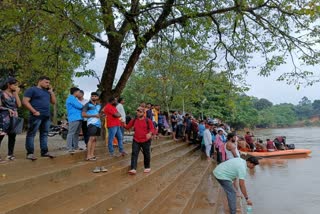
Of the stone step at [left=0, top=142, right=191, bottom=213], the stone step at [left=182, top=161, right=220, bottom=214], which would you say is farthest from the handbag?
the stone step at [left=182, top=161, right=220, bottom=214]

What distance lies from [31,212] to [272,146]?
18.8m

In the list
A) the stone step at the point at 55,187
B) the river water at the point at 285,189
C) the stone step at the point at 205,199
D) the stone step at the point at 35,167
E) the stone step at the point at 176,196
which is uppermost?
the stone step at the point at 35,167

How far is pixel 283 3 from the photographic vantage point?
9.88 meters

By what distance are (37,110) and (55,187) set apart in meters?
1.69

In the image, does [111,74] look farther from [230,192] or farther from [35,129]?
[230,192]

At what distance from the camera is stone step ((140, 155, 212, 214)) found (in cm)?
529

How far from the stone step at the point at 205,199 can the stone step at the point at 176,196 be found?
4.8 inches

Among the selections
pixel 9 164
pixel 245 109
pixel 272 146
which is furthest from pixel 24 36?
pixel 245 109

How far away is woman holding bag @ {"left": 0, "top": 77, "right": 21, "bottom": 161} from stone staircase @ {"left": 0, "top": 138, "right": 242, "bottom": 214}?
1.50 ft

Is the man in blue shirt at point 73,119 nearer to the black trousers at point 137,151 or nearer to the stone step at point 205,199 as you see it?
the black trousers at point 137,151

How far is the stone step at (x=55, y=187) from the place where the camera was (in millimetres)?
3848

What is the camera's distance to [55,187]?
4.68 m

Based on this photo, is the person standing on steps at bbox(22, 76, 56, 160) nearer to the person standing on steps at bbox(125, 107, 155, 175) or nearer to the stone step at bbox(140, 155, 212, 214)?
the person standing on steps at bbox(125, 107, 155, 175)

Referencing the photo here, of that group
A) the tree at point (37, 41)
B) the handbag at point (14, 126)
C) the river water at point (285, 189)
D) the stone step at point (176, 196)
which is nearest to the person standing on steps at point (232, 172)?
the stone step at point (176, 196)
